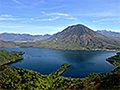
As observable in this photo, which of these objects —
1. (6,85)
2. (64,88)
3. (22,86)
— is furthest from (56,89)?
(6,85)

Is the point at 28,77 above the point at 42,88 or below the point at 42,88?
above

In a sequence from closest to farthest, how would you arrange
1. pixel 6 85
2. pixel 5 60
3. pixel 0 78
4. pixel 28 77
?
pixel 6 85, pixel 0 78, pixel 28 77, pixel 5 60

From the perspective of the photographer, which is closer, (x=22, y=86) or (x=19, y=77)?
(x=22, y=86)

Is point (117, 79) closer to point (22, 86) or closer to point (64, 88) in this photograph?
point (64, 88)

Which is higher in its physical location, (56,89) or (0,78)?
(0,78)

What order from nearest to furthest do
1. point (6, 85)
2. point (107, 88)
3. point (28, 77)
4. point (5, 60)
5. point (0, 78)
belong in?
point (107, 88), point (6, 85), point (0, 78), point (28, 77), point (5, 60)

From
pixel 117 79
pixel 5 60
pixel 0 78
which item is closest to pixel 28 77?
pixel 0 78

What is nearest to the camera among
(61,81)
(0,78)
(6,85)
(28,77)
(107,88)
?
(107,88)

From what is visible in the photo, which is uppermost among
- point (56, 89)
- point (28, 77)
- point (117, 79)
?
point (117, 79)

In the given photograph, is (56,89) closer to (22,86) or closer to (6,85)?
(22,86)
